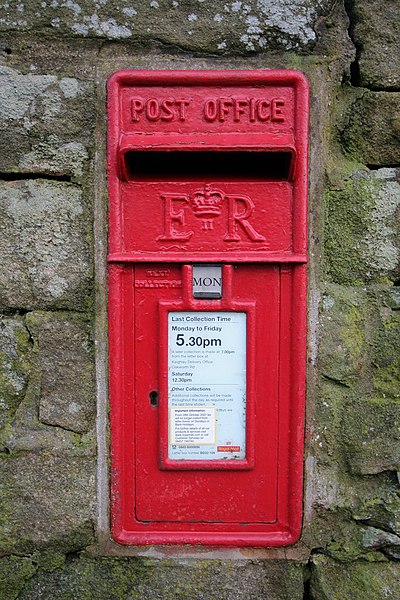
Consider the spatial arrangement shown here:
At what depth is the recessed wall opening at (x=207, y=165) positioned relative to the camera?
1.26 meters

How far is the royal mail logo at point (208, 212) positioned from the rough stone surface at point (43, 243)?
249mm

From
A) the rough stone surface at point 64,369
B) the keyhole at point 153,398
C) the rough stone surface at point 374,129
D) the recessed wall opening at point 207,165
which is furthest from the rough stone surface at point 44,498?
the rough stone surface at point 374,129

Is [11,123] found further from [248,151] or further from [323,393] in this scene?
[323,393]

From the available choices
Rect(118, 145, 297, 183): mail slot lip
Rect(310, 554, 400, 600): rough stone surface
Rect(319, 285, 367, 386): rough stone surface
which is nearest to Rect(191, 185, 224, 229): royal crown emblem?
Rect(118, 145, 297, 183): mail slot lip

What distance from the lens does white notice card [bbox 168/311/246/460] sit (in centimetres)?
136

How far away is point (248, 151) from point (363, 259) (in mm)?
451

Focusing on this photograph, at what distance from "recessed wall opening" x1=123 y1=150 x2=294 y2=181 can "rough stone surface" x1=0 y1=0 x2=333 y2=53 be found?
0.33 m

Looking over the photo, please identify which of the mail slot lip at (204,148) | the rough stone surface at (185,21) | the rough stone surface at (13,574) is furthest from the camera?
the rough stone surface at (13,574)

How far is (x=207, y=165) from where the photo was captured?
1.30m

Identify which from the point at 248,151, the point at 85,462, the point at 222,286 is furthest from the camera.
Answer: the point at 85,462

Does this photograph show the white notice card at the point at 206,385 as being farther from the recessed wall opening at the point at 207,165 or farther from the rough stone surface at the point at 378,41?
the rough stone surface at the point at 378,41

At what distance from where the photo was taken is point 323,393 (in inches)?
56.6

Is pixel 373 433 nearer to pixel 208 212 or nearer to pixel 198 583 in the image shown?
pixel 198 583

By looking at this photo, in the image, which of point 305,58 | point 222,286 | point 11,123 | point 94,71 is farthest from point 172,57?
point 222,286
